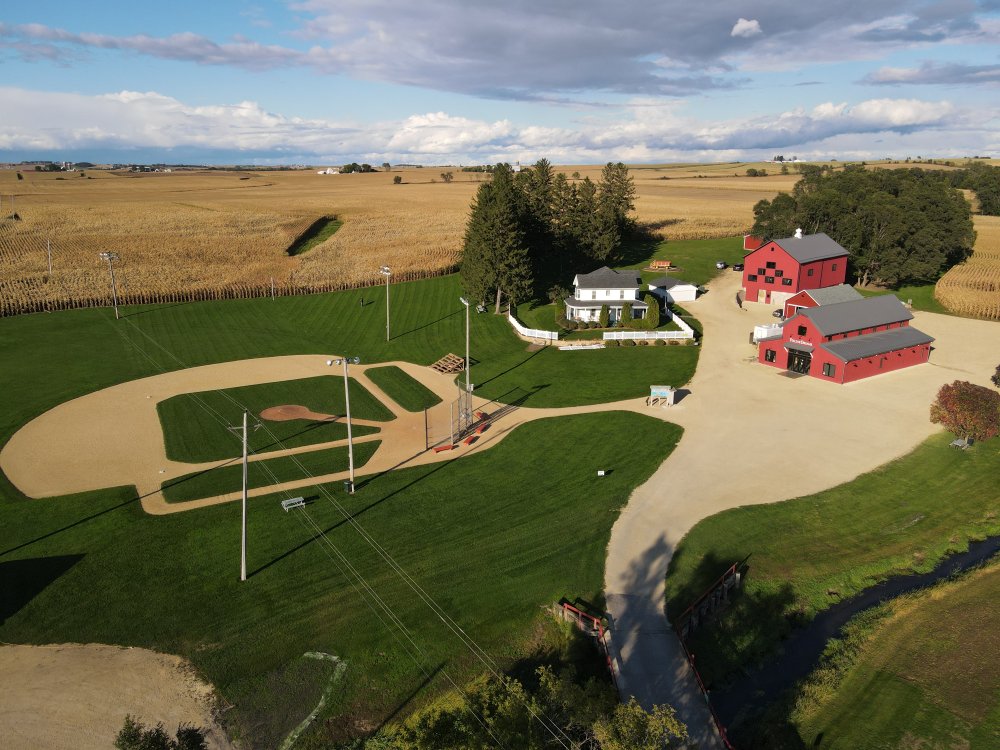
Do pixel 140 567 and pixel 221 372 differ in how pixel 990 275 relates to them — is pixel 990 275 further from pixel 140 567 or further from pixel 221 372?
pixel 140 567

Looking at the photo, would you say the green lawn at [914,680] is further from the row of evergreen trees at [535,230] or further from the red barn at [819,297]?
the row of evergreen trees at [535,230]

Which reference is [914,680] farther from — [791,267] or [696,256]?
[696,256]

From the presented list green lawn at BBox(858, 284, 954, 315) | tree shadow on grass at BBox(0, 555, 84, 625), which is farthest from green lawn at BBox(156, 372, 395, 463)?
green lawn at BBox(858, 284, 954, 315)

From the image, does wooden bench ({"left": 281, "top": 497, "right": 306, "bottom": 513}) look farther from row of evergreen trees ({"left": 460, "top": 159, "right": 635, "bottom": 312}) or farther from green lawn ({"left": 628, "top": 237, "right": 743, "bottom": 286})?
green lawn ({"left": 628, "top": 237, "right": 743, "bottom": 286})

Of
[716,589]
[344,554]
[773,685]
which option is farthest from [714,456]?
[344,554]

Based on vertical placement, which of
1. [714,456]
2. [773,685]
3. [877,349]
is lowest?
[773,685]

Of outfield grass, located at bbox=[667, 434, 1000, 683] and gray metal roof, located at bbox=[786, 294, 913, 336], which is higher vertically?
gray metal roof, located at bbox=[786, 294, 913, 336]

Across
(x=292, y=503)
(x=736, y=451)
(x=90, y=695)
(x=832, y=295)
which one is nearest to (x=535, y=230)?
(x=832, y=295)
